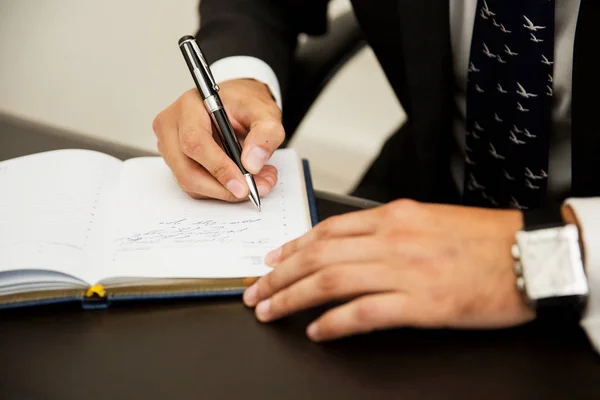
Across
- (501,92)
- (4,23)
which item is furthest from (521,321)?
(4,23)

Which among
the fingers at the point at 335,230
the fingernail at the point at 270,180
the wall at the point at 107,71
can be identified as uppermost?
the wall at the point at 107,71

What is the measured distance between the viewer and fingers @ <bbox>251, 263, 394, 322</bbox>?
1.78ft

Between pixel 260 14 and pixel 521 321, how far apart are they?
2.28ft

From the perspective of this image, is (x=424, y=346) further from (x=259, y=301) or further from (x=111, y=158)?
(x=111, y=158)

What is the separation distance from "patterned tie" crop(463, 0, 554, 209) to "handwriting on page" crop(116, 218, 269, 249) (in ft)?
1.21

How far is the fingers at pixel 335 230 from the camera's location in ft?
1.96

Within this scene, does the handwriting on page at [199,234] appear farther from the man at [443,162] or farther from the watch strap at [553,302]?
the watch strap at [553,302]

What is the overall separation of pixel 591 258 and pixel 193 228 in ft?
1.28

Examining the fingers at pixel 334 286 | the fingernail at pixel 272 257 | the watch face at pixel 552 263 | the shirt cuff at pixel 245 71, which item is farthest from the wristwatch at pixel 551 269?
the shirt cuff at pixel 245 71

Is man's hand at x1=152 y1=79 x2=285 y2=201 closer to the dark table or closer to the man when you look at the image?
the man

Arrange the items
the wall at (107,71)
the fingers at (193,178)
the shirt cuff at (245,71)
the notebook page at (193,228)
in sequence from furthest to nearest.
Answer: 1. the wall at (107,71)
2. the shirt cuff at (245,71)
3. the fingers at (193,178)
4. the notebook page at (193,228)

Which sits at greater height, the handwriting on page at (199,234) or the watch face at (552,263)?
the handwriting on page at (199,234)

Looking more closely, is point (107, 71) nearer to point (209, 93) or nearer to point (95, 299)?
point (209, 93)

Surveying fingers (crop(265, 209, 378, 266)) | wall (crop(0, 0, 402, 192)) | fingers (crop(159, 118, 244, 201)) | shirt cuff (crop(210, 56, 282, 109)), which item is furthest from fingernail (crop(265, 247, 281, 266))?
wall (crop(0, 0, 402, 192))
